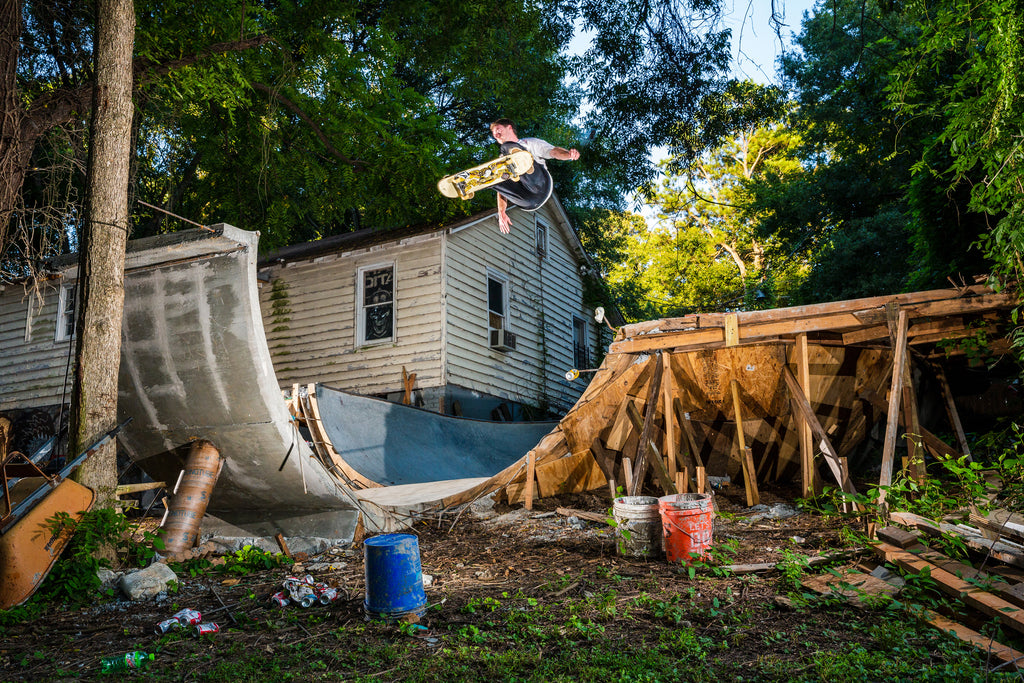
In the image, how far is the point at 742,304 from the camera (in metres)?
28.3

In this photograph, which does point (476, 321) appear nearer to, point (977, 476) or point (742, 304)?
point (977, 476)

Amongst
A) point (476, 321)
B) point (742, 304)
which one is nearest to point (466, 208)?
point (476, 321)

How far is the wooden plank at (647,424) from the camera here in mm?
7355

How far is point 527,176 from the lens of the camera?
7.38 meters

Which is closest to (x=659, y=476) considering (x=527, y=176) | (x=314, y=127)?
(x=527, y=176)

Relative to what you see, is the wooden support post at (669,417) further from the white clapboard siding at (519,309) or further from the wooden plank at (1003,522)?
the white clapboard siding at (519,309)

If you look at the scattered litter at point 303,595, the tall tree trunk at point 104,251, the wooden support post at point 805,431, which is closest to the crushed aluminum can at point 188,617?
the scattered litter at point 303,595

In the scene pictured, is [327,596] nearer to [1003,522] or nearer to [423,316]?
[1003,522]

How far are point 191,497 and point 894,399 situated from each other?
717cm

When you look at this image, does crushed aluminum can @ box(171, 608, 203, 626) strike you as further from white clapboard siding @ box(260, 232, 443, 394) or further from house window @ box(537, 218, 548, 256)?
house window @ box(537, 218, 548, 256)

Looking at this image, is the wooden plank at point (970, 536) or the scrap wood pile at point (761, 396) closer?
the wooden plank at point (970, 536)

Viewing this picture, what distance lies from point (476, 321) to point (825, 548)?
412 inches

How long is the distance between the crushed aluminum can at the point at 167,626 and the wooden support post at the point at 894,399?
587 cm

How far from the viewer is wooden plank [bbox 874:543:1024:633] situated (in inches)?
143
